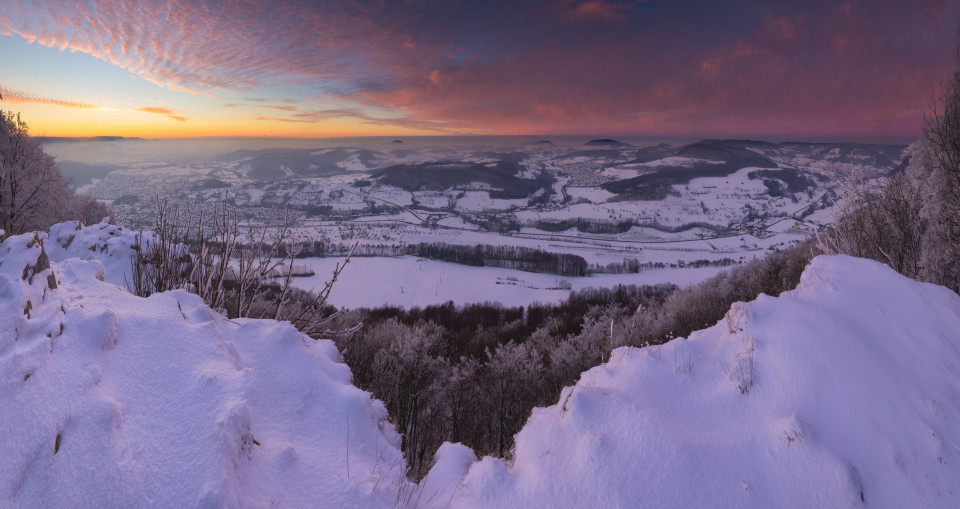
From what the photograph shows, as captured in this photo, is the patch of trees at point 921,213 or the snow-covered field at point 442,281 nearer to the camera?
the patch of trees at point 921,213

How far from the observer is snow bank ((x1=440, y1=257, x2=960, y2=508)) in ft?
12.1

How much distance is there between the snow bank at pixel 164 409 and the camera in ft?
9.77

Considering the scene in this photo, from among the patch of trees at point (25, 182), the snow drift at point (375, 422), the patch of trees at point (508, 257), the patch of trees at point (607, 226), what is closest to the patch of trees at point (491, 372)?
the snow drift at point (375, 422)

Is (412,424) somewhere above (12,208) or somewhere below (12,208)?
below

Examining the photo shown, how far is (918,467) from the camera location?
153 inches

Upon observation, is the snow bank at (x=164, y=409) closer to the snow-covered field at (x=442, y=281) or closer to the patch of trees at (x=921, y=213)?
the patch of trees at (x=921, y=213)

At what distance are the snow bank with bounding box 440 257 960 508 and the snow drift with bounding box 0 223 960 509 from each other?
2 centimetres

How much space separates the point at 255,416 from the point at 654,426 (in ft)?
14.1

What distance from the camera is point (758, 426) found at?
4250 millimetres

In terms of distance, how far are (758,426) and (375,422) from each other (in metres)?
4.39

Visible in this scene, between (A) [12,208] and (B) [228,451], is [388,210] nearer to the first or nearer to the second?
(A) [12,208]

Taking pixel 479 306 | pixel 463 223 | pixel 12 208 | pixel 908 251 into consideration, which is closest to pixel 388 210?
pixel 463 223

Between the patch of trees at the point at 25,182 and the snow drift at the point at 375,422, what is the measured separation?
25785 mm

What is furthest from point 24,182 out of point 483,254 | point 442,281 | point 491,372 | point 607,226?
point 607,226
